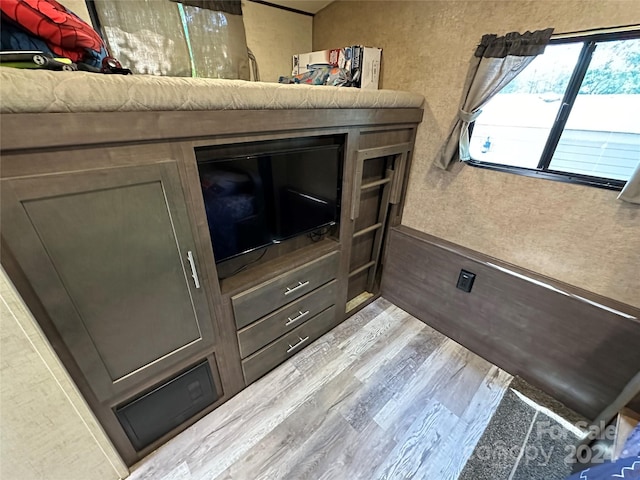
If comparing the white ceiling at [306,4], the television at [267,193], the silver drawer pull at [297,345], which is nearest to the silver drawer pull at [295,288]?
the television at [267,193]

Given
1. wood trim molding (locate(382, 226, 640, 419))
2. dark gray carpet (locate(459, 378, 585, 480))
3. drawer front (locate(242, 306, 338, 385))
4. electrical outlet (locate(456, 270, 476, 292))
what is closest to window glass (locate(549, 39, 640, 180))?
wood trim molding (locate(382, 226, 640, 419))

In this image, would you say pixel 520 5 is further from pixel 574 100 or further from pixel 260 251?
pixel 260 251

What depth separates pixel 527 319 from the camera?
5.18 feet

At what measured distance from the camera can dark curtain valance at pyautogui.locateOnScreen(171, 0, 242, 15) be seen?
55.3 inches

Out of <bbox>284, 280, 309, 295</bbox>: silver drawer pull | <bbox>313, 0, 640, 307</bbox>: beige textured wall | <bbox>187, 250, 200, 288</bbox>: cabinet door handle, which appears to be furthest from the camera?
<bbox>284, 280, 309, 295</bbox>: silver drawer pull

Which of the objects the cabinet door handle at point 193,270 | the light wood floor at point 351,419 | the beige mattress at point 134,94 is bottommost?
the light wood floor at point 351,419

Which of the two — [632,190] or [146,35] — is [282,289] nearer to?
[146,35]

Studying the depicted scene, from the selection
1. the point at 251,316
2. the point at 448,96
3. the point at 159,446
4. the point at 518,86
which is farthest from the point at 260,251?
the point at 518,86

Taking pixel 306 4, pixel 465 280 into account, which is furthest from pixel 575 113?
pixel 306 4

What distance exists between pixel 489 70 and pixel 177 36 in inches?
66.3

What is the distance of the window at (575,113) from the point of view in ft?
3.91

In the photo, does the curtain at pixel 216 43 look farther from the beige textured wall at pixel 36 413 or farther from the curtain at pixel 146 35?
the beige textured wall at pixel 36 413

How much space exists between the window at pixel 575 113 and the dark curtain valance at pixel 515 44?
89 mm

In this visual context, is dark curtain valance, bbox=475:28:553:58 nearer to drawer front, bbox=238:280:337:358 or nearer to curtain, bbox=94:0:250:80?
curtain, bbox=94:0:250:80
